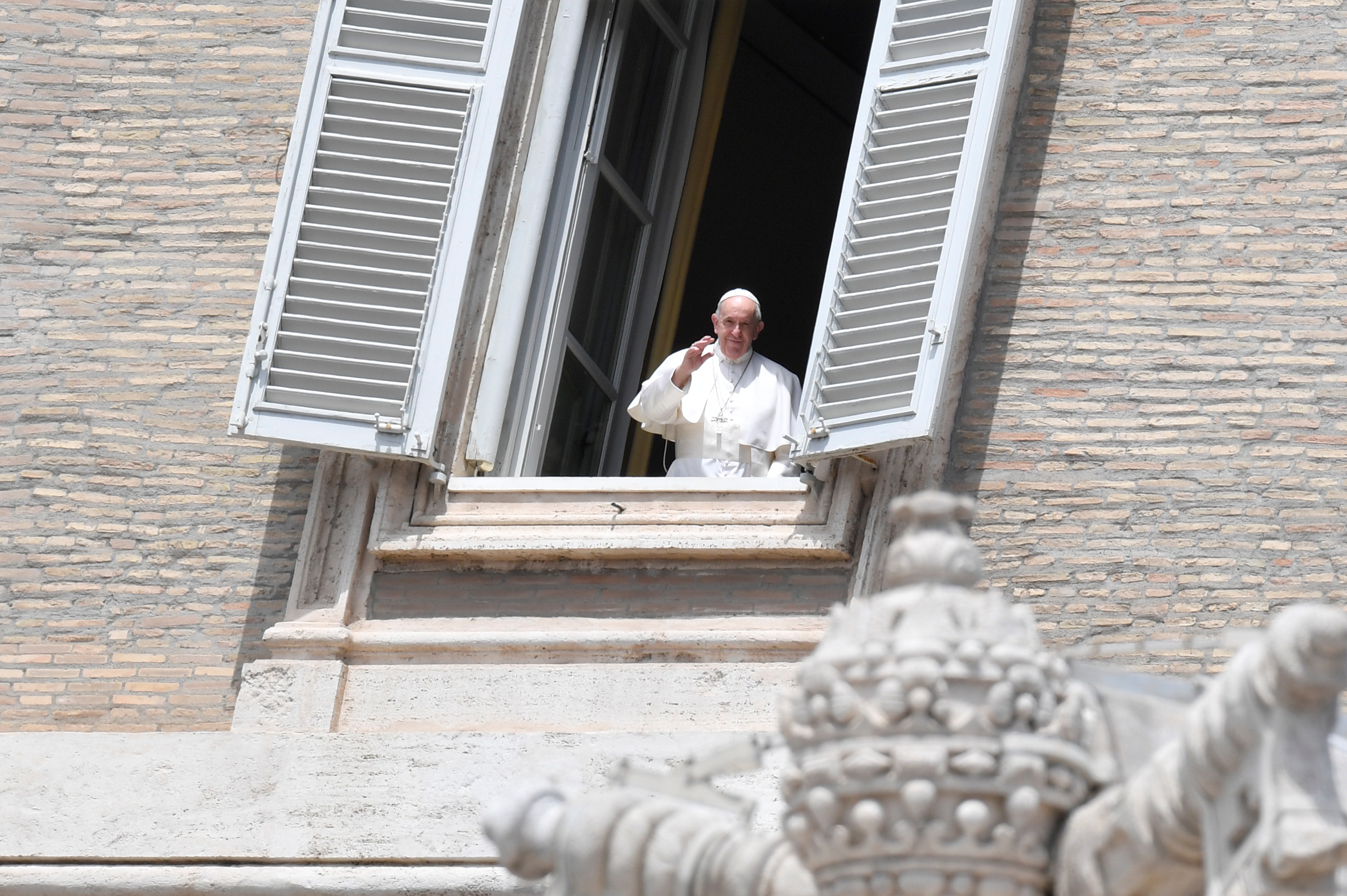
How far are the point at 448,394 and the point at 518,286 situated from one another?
409 mm

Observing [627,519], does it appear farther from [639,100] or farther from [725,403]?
[639,100]

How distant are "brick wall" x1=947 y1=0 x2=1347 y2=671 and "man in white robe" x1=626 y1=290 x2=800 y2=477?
38.7 inches

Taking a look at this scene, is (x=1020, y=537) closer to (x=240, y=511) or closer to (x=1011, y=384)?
(x=1011, y=384)

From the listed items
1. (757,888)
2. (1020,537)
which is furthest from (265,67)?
(757,888)

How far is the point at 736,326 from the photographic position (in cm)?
723

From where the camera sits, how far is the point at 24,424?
259 inches

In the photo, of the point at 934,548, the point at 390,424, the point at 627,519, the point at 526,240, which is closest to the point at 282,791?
the point at 390,424

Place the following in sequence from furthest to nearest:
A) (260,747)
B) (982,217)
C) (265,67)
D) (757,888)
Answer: (265,67)
(982,217)
(260,747)
(757,888)

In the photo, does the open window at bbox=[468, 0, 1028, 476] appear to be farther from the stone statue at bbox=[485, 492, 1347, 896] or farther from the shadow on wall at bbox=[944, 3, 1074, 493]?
the stone statue at bbox=[485, 492, 1347, 896]

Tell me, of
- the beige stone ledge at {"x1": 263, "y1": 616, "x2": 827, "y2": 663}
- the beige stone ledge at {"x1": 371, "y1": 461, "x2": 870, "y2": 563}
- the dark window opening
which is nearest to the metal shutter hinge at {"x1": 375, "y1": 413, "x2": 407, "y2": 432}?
the beige stone ledge at {"x1": 371, "y1": 461, "x2": 870, "y2": 563}

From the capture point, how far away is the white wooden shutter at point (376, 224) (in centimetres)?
625

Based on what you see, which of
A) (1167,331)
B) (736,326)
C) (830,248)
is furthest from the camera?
(830,248)

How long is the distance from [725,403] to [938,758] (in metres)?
4.28

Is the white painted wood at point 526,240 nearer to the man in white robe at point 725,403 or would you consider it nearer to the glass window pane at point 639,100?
the glass window pane at point 639,100
